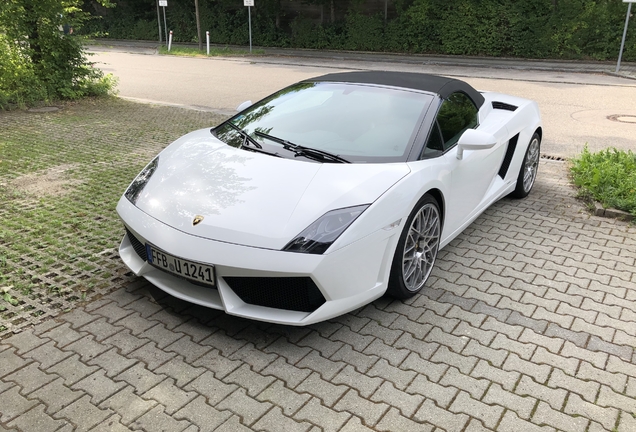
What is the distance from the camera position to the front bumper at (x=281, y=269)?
282cm

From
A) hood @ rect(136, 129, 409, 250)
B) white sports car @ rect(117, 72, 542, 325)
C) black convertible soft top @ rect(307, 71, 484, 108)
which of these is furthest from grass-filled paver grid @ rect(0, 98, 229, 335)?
Answer: black convertible soft top @ rect(307, 71, 484, 108)

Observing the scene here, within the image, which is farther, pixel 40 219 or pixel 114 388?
pixel 40 219

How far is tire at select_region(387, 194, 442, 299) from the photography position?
3.31m

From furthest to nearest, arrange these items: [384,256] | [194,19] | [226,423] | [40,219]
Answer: [194,19], [40,219], [384,256], [226,423]

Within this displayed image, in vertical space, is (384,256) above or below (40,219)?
above

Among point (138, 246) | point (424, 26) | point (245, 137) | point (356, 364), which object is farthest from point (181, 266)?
point (424, 26)

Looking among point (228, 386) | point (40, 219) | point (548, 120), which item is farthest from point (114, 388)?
point (548, 120)

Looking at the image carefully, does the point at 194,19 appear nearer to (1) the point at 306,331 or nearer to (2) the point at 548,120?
(2) the point at 548,120

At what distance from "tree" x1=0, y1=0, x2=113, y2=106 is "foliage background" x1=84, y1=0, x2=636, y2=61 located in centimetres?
1614

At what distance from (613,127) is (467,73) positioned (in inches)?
350

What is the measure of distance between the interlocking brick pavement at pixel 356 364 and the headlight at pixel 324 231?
626mm

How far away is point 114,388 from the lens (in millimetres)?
2686

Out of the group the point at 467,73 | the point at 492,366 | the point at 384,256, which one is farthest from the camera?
the point at 467,73

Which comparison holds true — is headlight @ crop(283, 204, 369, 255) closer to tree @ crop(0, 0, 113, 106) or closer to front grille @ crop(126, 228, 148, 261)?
front grille @ crop(126, 228, 148, 261)
